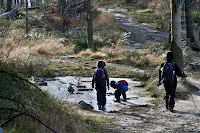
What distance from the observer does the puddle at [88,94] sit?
1352 cm

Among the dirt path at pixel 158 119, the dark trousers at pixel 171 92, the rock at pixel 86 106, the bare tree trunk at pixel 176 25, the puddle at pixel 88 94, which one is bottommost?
the puddle at pixel 88 94

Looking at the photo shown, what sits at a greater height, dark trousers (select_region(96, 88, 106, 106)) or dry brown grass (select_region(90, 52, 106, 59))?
dark trousers (select_region(96, 88, 106, 106))

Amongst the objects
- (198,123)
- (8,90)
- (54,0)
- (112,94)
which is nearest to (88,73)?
(112,94)

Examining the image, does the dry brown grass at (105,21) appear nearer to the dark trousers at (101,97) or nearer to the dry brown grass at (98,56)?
the dry brown grass at (98,56)

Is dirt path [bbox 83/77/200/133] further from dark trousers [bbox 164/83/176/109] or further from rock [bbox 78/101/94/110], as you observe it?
rock [bbox 78/101/94/110]

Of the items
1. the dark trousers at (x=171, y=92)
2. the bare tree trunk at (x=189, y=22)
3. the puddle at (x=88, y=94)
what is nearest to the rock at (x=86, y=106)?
the puddle at (x=88, y=94)

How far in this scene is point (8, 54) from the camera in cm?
900

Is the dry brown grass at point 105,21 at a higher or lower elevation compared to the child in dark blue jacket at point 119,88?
higher

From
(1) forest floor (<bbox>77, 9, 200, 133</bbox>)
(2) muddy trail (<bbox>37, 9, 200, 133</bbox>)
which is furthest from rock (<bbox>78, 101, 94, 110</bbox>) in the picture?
(1) forest floor (<bbox>77, 9, 200, 133</bbox>)

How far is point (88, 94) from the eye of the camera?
51.8 ft

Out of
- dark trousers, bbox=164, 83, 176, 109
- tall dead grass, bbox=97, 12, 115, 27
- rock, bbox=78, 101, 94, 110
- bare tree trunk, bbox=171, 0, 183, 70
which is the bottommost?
rock, bbox=78, 101, 94, 110

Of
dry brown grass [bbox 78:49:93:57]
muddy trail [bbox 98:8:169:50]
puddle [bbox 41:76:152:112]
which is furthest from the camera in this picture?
muddy trail [bbox 98:8:169:50]

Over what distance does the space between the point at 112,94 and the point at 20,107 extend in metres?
8.40

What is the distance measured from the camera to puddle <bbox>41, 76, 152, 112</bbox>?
13523mm
